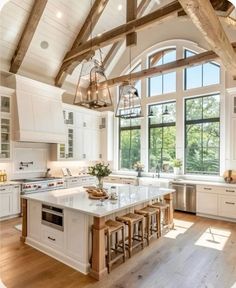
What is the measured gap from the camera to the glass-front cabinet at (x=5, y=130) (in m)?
5.34

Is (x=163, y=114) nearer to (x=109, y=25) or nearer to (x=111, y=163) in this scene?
(x=111, y=163)

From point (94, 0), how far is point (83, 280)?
20.9ft

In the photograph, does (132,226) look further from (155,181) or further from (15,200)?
(15,200)

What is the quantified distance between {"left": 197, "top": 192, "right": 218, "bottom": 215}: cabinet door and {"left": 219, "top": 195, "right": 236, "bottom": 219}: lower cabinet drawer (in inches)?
4.3

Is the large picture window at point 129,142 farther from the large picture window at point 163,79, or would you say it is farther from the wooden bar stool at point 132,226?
the wooden bar stool at point 132,226

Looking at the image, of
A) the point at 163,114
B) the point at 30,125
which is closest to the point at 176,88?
the point at 163,114

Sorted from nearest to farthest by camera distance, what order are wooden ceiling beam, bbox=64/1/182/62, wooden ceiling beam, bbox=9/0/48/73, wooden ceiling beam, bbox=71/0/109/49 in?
wooden ceiling beam, bbox=64/1/182/62 → wooden ceiling beam, bbox=9/0/48/73 → wooden ceiling beam, bbox=71/0/109/49

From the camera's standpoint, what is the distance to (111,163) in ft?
26.7

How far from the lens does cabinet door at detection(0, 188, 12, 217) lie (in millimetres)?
4934

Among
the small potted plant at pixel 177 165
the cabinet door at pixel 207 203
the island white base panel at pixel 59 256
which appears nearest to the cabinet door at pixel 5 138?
the island white base panel at pixel 59 256

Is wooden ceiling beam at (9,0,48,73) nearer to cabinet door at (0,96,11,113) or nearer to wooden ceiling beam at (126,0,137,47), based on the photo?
cabinet door at (0,96,11,113)

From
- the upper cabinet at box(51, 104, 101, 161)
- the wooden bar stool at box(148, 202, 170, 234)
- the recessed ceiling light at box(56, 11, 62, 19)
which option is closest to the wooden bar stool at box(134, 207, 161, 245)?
the wooden bar stool at box(148, 202, 170, 234)

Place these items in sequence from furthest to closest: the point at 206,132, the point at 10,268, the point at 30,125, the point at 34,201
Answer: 1. the point at 206,132
2. the point at 30,125
3. the point at 34,201
4. the point at 10,268

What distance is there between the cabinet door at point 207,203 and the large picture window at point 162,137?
1.54 metres
